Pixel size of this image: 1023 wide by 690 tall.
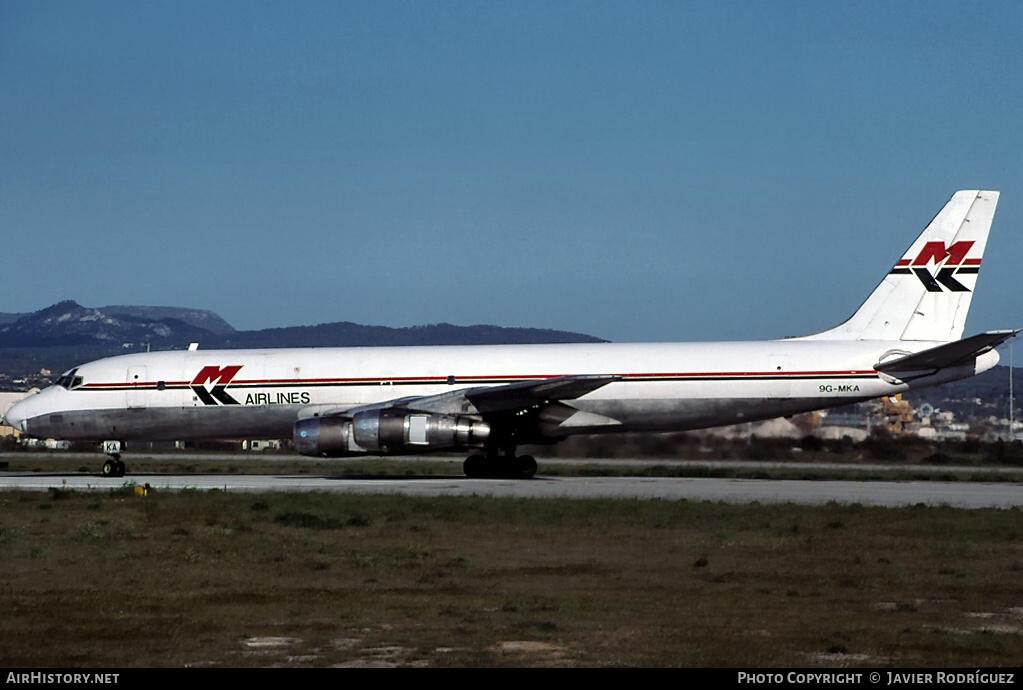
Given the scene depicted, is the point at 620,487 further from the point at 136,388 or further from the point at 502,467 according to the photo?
the point at 136,388

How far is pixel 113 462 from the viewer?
101 feet

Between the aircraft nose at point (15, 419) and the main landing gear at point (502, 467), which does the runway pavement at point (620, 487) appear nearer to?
the main landing gear at point (502, 467)

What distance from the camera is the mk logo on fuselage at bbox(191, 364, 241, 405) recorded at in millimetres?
29969

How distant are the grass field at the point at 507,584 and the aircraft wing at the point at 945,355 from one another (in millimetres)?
7703

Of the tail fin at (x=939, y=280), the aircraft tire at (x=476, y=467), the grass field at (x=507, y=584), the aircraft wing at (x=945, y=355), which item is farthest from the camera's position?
the tail fin at (x=939, y=280)

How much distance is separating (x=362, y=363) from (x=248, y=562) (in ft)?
51.6

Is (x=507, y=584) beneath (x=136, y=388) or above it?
beneath

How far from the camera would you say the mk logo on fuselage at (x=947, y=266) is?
2953 centimetres

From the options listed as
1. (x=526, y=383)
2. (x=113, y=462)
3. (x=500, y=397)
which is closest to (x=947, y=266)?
(x=526, y=383)

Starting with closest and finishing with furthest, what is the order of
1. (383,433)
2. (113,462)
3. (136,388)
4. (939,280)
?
(383,433), (939,280), (136,388), (113,462)

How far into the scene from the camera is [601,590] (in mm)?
12141

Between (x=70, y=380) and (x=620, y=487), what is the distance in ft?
50.9

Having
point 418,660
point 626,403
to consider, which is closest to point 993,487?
point 626,403

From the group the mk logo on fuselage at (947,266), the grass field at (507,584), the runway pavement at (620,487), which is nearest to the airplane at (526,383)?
the mk logo on fuselage at (947,266)
